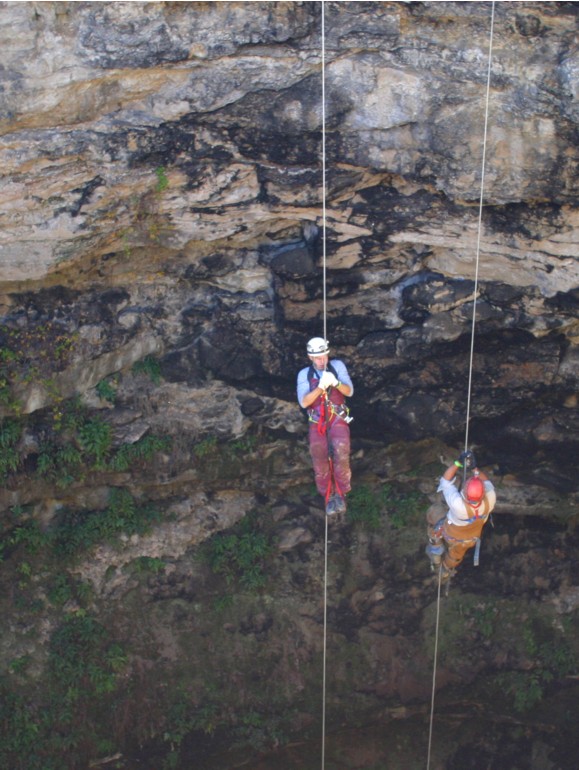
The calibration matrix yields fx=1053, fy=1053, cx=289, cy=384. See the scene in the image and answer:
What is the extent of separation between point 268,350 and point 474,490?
3437 mm

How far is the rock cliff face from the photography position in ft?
31.3

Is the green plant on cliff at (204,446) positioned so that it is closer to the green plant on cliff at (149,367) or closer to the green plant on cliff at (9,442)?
the green plant on cliff at (149,367)

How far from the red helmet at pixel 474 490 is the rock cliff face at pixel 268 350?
6.35 feet

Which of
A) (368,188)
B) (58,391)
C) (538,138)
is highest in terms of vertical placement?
(538,138)

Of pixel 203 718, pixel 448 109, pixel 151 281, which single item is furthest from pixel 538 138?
pixel 203 718

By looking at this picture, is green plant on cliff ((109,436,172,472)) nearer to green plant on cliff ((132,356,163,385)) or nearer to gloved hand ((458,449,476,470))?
green plant on cliff ((132,356,163,385))

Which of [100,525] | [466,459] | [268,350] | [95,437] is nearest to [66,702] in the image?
[100,525]

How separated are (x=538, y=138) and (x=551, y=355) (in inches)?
113

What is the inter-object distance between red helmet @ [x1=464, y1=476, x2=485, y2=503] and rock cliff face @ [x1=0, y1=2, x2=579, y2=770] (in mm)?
1937

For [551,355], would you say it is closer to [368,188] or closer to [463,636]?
[368,188]

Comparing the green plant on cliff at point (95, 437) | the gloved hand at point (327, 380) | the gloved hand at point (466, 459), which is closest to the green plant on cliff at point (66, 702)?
the green plant on cliff at point (95, 437)

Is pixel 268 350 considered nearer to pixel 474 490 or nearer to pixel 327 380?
pixel 327 380

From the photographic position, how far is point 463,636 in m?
13.8

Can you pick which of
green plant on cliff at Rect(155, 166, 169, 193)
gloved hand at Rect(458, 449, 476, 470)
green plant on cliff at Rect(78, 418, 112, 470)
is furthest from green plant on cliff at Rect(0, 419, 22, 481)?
gloved hand at Rect(458, 449, 476, 470)
